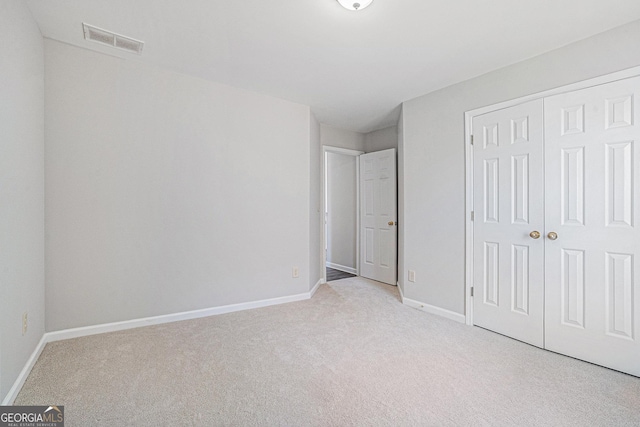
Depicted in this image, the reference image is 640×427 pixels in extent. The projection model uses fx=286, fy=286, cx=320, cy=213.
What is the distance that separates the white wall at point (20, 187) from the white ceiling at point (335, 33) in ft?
1.15

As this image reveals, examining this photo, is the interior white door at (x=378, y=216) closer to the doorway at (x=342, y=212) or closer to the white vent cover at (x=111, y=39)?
the doorway at (x=342, y=212)

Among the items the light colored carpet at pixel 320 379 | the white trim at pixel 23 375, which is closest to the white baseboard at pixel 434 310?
the light colored carpet at pixel 320 379

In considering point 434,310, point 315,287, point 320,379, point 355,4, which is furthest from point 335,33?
point 315,287

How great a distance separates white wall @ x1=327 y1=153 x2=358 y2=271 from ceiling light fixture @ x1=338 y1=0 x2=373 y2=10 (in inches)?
127

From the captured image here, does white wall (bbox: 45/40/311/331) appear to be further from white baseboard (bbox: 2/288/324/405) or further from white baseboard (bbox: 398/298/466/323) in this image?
white baseboard (bbox: 398/298/466/323)

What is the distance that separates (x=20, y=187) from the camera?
1783 mm

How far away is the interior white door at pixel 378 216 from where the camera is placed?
14.2 ft

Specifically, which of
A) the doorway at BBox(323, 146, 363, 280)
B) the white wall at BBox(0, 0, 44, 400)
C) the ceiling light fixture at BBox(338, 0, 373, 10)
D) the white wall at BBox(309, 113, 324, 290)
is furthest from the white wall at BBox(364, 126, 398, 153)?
the white wall at BBox(0, 0, 44, 400)

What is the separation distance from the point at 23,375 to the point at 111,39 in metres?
2.43

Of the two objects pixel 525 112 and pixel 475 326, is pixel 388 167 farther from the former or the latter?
pixel 475 326

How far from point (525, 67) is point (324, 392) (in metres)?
2.99

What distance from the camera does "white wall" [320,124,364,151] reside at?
4.48 metres

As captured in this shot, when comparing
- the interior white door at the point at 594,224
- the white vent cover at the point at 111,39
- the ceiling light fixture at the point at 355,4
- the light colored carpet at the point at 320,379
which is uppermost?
the white vent cover at the point at 111,39

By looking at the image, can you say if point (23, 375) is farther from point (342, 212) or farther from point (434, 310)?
point (342, 212)
